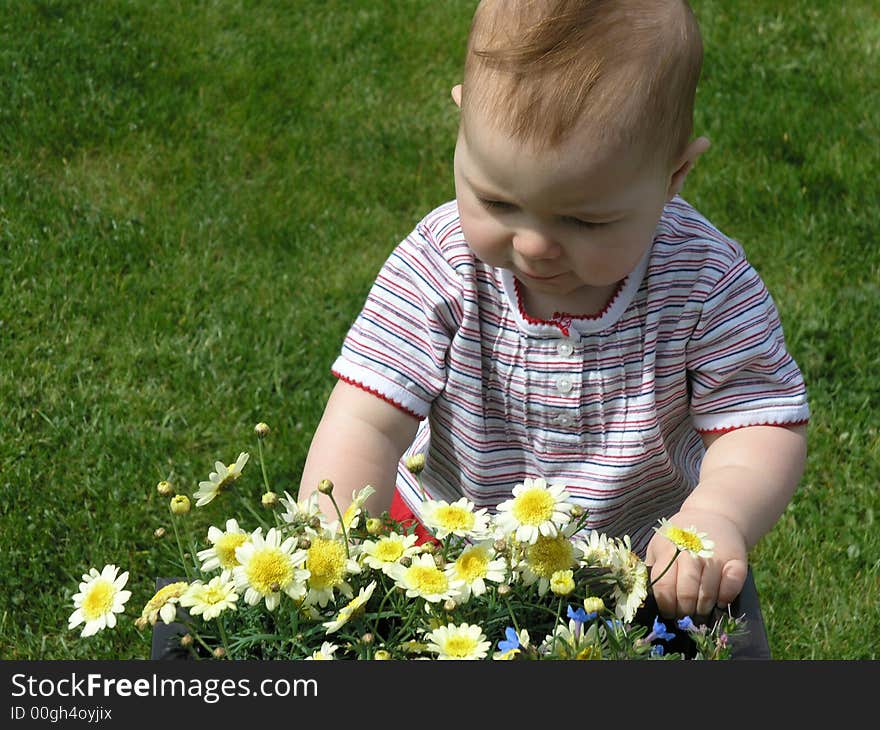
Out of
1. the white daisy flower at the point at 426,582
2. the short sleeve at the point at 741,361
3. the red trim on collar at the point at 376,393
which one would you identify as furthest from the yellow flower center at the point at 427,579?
the short sleeve at the point at 741,361

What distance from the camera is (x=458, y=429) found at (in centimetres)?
209

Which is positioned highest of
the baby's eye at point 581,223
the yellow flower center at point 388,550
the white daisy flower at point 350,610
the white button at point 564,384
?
the baby's eye at point 581,223

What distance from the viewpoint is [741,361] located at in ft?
6.29

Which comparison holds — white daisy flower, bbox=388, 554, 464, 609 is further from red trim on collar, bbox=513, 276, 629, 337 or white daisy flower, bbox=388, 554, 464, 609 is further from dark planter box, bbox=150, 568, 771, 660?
red trim on collar, bbox=513, 276, 629, 337

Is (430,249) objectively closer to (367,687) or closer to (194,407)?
(367,687)

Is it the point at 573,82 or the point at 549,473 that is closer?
the point at 573,82

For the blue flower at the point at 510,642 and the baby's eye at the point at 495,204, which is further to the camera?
the baby's eye at the point at 495,204

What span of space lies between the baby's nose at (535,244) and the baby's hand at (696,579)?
0.43m

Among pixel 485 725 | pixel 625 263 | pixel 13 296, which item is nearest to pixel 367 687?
pixel 485 725

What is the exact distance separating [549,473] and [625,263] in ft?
1.74

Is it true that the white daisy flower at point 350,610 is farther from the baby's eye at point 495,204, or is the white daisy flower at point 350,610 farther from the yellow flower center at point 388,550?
the baby's eye at point 495,204

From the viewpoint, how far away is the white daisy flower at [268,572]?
1305 mm

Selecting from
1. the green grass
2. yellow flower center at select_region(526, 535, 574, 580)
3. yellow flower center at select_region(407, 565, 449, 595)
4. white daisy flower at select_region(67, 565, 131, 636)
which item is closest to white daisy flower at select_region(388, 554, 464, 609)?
yellow flower center at select_region(407, 565, 449, 595)

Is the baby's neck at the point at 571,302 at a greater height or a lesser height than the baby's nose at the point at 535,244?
greater
